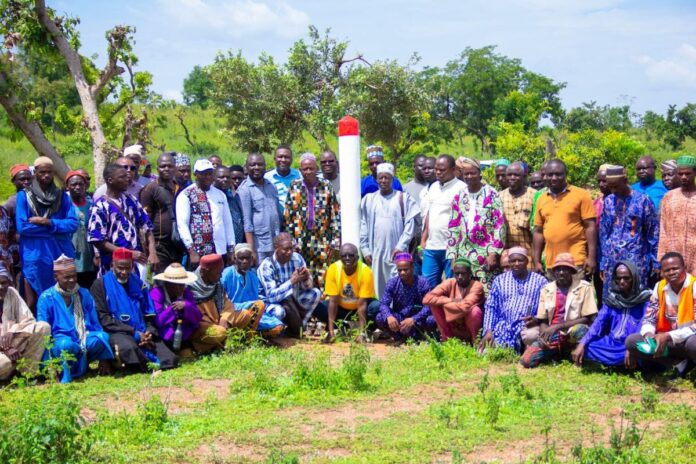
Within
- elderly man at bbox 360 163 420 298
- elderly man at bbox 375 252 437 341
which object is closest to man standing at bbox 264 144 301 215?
elderly man at bbox 360 163 420 298

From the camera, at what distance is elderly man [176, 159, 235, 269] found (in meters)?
8.67

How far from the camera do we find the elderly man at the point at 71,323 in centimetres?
736

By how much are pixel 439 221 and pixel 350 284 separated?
46.7 inches

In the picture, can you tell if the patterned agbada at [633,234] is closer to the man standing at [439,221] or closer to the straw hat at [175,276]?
the man standing at [439,221]

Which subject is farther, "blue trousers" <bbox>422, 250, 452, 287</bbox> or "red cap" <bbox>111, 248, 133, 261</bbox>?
"blue trousers" <bbox>422, 250, 452, 287</bbox>

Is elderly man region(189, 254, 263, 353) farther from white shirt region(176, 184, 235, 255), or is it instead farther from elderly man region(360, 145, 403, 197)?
elderly man region(360, 145, 403, 197)

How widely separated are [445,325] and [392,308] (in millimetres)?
664

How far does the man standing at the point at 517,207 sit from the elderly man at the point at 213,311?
2.82m

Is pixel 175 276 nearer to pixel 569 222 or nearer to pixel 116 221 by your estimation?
pixel 116 221

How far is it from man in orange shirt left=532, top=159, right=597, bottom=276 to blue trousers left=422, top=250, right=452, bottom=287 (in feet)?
4.33

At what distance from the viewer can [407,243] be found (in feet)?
30.3

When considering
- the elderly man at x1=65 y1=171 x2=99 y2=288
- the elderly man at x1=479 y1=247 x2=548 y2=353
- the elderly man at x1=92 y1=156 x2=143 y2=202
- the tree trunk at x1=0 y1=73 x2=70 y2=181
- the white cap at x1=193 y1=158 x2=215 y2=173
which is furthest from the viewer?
the tree trunk at x1=0 y1=73 x2=70 y2=181

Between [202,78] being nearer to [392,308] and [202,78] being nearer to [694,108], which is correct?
[694,108]

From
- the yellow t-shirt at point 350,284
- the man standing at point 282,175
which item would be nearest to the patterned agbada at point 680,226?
the yellow t-shirt at point 350,284
